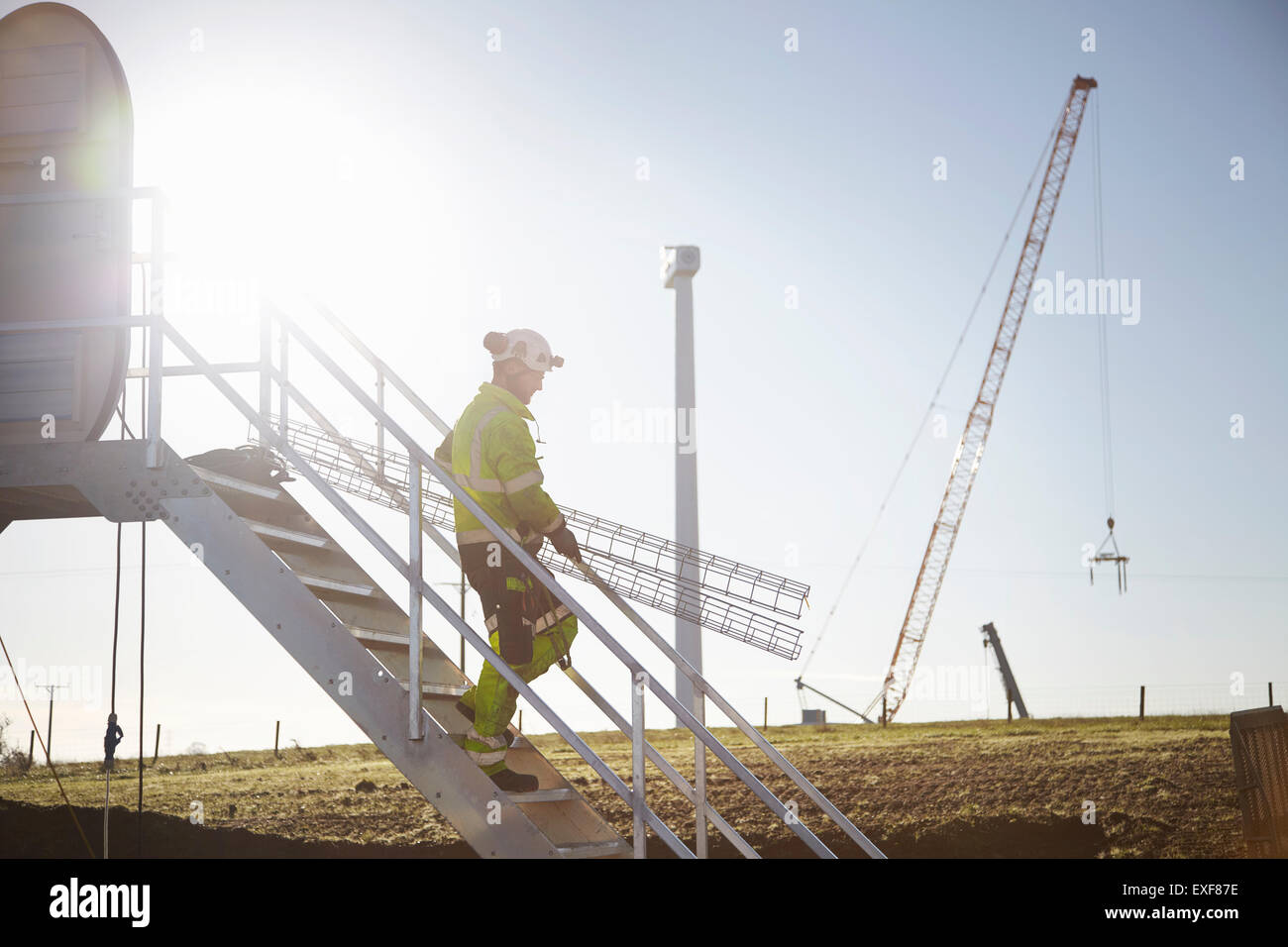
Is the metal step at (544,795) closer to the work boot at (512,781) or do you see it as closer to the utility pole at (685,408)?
the work boot at (512,781)

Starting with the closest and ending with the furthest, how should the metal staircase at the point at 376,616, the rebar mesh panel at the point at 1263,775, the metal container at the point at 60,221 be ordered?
the metal staircase at the point at 376,616 < the metal container at the point at 60,221 < the rebar mesh panel at the point at 1263,775

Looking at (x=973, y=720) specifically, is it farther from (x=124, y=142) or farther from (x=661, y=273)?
(x=124, y=142)

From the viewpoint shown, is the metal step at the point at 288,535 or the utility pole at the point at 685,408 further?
the utility pole at the point at 685,408

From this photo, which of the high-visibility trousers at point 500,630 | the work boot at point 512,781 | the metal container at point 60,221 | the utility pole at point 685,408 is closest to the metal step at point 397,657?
Result: the work boot at point 512,781

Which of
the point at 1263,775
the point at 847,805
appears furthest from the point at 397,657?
the point at 847,805

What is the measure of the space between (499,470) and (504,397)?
518mm

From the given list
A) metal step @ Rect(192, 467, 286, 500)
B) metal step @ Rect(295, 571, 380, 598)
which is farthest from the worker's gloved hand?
metal step @ Rect(192, 467, 286, 500)

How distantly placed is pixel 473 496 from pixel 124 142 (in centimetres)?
439

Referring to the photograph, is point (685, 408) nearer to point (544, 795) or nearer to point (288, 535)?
point (288, 535)

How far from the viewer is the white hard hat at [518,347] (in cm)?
737

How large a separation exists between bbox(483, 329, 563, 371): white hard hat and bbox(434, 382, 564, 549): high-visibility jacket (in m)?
0.24

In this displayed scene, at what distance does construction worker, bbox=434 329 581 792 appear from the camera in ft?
22.5

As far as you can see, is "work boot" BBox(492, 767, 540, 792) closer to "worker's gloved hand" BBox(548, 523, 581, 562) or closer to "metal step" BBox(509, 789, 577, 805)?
"metal step" BBox(509, 789, 577, 805)
